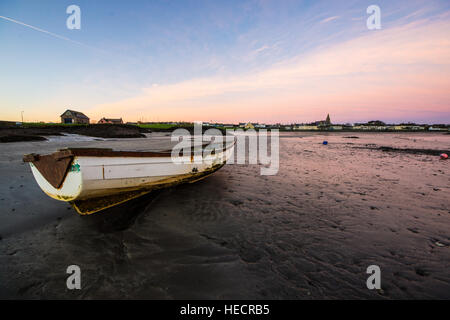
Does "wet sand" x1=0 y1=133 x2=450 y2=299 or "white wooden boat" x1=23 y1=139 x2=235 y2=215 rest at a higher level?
"white wooden boat" x1=23 y1=139 x2=235 y2=215

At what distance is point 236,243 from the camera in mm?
Answer: 4238

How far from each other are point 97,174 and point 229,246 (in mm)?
3491

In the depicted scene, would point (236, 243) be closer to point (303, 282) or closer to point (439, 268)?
point (303, 282)

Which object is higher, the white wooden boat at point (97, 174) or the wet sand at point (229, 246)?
the white wooden boat at point (97, 174)

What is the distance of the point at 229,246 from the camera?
4.11m

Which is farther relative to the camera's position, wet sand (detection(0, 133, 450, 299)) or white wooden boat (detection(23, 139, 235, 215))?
white wooden boat (detection(23, 139, 235, 215))

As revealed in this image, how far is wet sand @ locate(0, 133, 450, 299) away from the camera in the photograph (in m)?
3.00

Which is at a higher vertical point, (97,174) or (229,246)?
(97,174)

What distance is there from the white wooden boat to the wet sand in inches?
28.1

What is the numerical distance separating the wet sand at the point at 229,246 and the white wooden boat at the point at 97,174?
71 centimetres

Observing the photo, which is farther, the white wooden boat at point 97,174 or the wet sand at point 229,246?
the white wooden boat at point 97,174

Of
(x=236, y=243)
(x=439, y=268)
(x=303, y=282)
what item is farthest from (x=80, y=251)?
(x=439, y=268)

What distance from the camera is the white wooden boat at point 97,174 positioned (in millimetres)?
4078

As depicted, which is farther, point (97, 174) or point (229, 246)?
point (97, 174)
